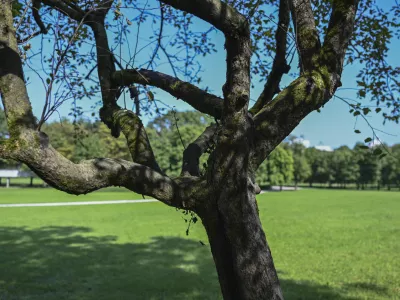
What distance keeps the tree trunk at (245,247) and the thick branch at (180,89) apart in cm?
103

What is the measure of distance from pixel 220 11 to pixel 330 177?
84343mm

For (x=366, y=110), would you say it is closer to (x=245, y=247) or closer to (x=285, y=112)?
(x=285, y=112)

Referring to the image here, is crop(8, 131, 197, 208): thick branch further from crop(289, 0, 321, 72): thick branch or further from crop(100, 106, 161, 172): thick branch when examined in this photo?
crop(289, 0, 321, 72): thick branch

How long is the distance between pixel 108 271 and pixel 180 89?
6.88m

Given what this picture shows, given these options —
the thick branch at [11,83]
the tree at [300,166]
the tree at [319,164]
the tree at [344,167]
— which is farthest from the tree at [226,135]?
the tree at [319,164]

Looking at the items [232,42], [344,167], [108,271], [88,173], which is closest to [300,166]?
[344,167]

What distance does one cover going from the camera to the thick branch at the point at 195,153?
3.75 metres

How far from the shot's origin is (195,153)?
12.8ft

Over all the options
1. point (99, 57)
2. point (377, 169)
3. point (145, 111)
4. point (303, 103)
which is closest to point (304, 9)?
point (303, 103)

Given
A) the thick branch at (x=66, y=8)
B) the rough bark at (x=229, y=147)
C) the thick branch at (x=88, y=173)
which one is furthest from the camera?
the thick branch at (x=66, y=8)

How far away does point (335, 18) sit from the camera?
3.57 metres

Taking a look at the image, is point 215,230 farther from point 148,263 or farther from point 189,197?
point 148,263

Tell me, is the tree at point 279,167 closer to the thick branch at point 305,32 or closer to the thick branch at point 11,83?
the thick branch at point 305,32

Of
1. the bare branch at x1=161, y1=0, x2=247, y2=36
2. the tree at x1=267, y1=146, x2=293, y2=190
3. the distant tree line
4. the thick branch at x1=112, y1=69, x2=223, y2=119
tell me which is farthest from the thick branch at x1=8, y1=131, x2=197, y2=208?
the tree at x1=267, y1=146, x2=293, y2=190
